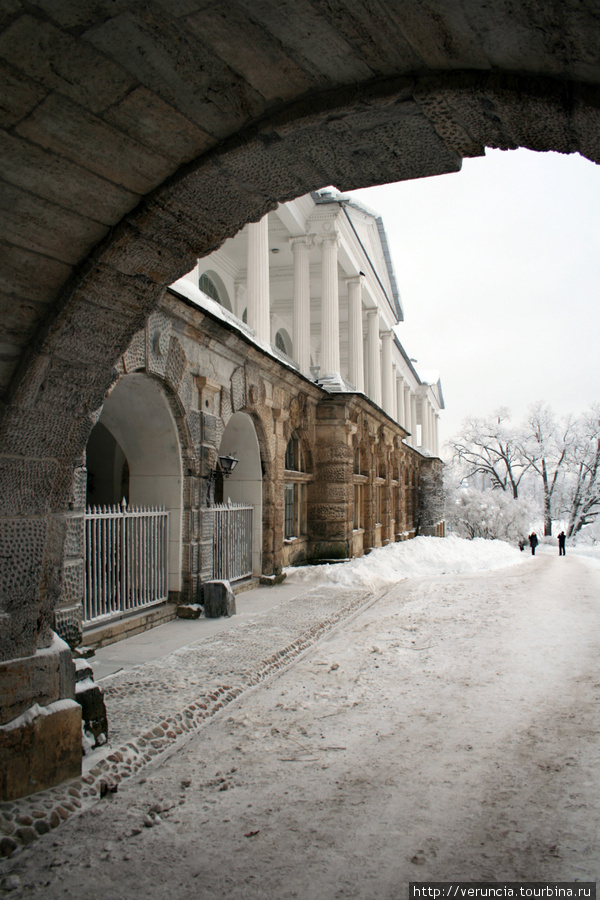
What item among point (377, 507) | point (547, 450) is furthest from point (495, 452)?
point (377, 507)

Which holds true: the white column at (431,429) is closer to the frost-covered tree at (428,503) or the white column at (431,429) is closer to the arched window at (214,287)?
the frost-covered tree at (428,503)

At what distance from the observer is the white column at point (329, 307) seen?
1545cm

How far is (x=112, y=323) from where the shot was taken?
132 inches

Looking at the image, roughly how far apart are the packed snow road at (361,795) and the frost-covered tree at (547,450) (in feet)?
122

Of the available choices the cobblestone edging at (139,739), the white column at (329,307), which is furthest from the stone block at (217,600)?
the white column at (329,307)

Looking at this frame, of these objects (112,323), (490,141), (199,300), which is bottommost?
(112,323)

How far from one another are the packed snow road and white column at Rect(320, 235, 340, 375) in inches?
403

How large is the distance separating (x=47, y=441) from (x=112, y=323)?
745mm

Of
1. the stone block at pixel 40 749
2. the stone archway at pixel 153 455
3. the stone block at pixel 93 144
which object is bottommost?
the stone block at pixel 40 749

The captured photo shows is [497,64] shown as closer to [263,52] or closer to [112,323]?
[263,52]

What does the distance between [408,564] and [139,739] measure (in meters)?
11.7

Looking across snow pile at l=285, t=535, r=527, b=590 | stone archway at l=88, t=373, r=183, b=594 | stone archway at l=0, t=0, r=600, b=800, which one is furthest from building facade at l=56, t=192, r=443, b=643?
stone archway at l=0, t=0, r=600, b=800

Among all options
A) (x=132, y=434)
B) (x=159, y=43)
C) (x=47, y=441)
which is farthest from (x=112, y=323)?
(x=132, y=434)

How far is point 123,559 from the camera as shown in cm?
730
